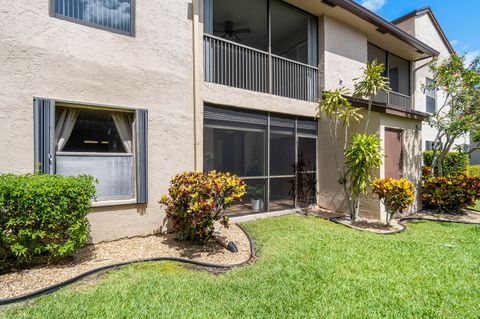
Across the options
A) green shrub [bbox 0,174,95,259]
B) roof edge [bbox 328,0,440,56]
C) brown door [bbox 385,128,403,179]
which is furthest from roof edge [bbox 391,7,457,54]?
green shrub [bbox 0,174,95,259]

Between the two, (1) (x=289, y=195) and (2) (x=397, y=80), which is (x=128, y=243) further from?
(2) (x=397, y=80)

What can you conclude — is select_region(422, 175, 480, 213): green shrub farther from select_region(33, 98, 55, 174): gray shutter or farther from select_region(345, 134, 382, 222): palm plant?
select_region(33, 98, 55, 174): gray shutter

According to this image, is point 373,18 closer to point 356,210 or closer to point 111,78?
→ point 356,210

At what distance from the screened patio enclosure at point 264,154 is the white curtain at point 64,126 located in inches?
112

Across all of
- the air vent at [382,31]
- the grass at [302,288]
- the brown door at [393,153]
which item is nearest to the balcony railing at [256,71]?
the brown door at [393,153]

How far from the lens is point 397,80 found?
1312cm

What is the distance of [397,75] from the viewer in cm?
1312

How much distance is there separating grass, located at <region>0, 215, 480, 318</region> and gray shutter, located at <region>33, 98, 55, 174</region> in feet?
7.60

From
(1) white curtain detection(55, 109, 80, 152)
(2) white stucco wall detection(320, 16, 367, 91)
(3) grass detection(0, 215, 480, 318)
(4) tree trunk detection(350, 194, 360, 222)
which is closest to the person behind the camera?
Result: (3) grass detection(0, 215, 480, 318)

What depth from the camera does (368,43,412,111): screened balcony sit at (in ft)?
38.6

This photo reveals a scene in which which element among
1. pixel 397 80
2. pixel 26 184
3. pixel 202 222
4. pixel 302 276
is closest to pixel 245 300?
pixel 302 276

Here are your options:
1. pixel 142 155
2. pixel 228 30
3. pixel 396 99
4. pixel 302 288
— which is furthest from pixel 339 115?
pixel 396 99

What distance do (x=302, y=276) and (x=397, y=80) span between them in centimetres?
1332

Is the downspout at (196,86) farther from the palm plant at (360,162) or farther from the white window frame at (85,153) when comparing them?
the palm plant at (360,162)
